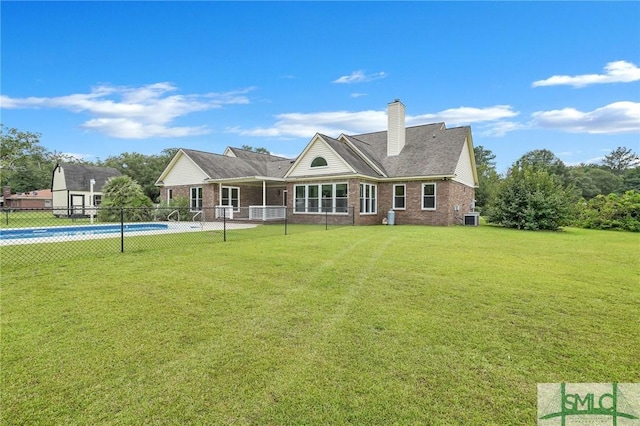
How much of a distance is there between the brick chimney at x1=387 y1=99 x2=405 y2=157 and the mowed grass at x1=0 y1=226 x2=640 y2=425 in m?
16.8

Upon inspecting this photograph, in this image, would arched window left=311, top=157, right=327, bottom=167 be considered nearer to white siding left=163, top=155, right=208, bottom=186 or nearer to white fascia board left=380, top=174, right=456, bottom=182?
white fascia board left=380, top=174, right=456, bottom=182

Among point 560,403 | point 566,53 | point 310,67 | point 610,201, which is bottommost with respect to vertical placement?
point 560,403

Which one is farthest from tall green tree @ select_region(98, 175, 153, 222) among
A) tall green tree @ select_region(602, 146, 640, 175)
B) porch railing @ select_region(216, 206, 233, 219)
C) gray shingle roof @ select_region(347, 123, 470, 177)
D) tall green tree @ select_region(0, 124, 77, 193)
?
tall green tree @ select_region(602, 146, 640, 175)

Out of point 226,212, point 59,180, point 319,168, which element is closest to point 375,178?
point 319,168

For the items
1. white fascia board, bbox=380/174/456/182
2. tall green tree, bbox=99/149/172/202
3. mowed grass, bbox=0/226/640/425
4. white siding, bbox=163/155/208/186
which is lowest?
mowed grass, bbox=0/226/640/425

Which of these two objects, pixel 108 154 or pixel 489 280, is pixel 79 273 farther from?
pixel 108 154

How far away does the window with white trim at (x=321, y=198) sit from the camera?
18.8 meters

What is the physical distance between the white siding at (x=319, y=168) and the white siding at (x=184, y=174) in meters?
6.57

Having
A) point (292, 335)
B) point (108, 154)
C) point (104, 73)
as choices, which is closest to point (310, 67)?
point (104, 73)

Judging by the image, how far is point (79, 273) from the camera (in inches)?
230

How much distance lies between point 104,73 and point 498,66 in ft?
71.5

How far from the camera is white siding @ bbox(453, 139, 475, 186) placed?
19942 millimetres

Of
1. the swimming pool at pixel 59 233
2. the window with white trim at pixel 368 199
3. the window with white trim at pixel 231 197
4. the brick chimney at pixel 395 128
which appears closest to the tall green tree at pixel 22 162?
the window with white trim at pixel 231 197

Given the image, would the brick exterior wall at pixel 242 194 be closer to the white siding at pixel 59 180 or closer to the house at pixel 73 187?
the house at pixel 73 187
